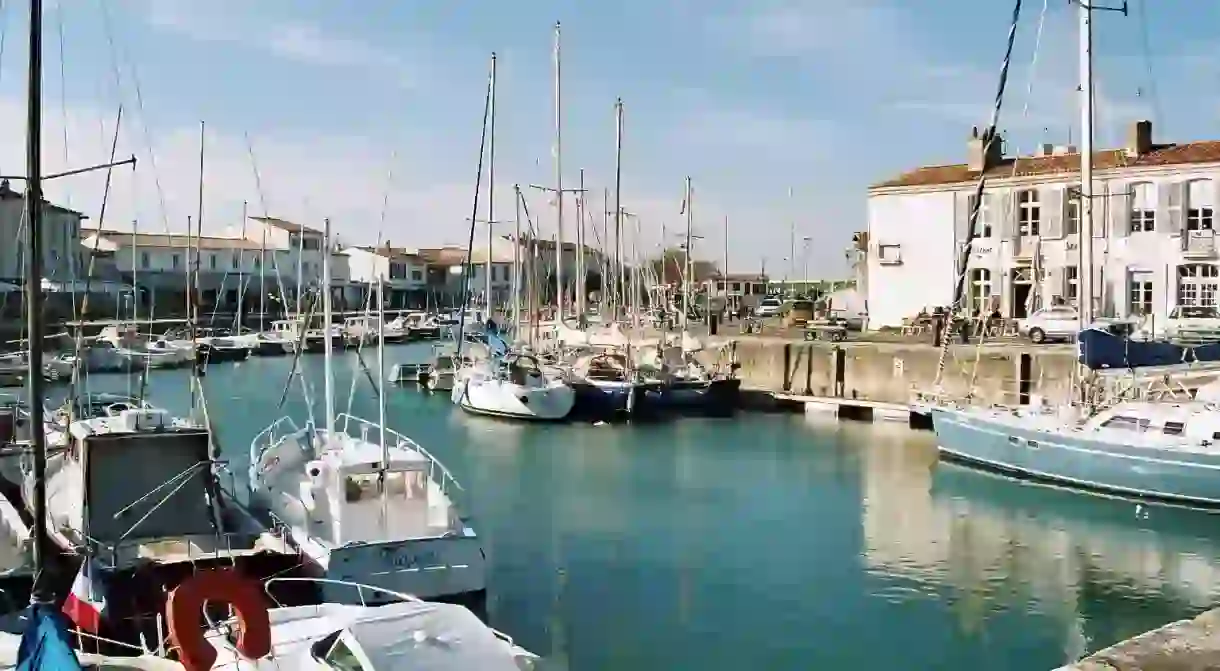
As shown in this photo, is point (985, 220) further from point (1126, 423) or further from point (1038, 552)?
point (1038, 552)

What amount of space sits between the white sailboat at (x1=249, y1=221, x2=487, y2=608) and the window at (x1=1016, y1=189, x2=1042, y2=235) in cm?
3260

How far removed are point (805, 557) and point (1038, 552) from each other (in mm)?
4447

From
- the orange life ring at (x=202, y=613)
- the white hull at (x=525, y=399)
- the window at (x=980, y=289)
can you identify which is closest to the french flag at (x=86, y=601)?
the orange life ring at (x=202, y=613)

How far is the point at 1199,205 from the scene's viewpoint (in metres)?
42.4

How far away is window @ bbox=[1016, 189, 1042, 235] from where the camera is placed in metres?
46.2

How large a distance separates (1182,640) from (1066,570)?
525 inches

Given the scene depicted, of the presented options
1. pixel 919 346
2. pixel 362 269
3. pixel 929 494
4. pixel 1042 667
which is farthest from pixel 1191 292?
pixel 362 269

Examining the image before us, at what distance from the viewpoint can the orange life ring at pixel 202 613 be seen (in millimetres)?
10883

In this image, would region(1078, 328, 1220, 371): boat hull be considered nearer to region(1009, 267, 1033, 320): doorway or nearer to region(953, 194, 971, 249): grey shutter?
region(1009, 267, 1033, 320): doorway

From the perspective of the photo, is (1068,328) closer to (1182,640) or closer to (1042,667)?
(1042,667)

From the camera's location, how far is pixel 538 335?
5412cm

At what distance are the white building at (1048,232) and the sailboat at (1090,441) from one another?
27.7 feet

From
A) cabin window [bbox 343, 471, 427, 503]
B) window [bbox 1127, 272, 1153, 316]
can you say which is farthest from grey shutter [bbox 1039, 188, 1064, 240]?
cabin window [bbox 343, 471, 427, 503]

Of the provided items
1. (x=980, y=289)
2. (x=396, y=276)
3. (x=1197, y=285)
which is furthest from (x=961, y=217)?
(x=396, y=276)
